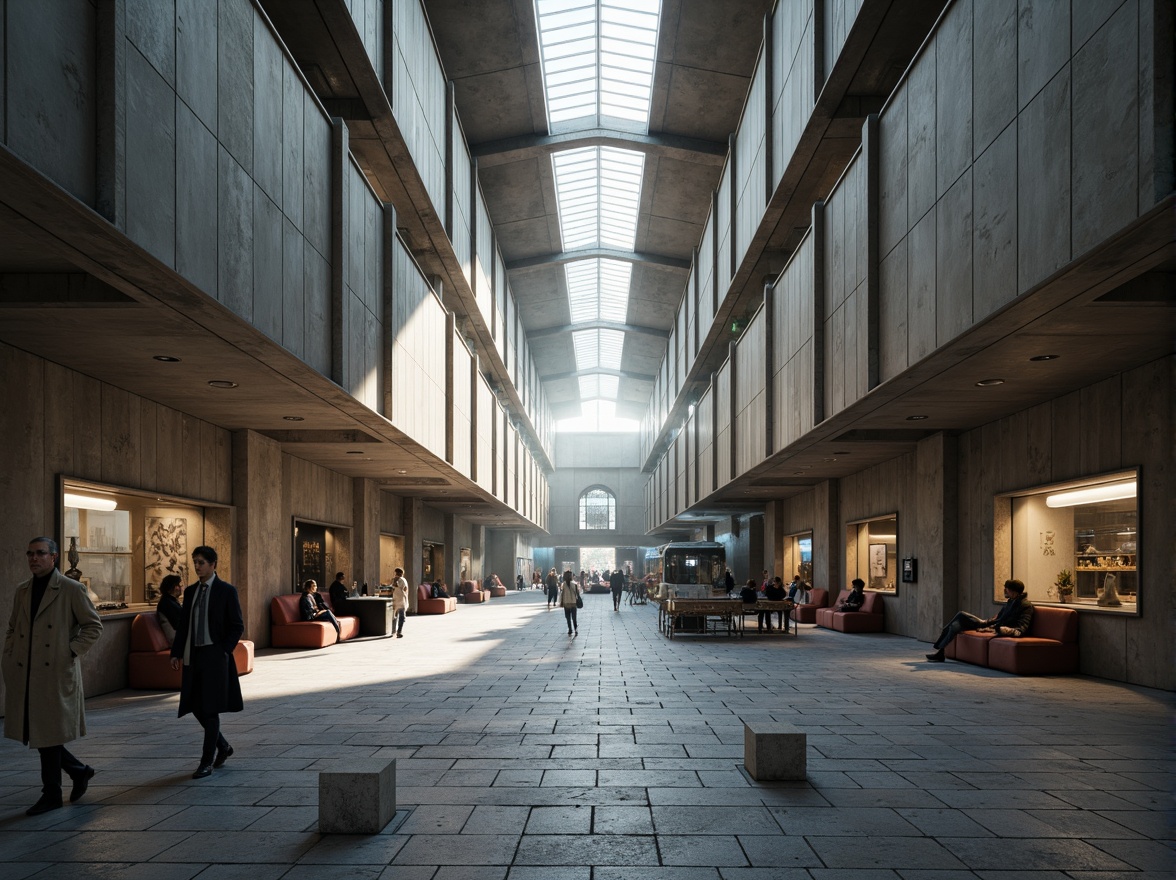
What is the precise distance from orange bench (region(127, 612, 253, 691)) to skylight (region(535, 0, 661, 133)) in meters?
14.3

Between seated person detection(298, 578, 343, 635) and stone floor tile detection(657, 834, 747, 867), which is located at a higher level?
stone floor tile detection(657, 834, 747, 867)

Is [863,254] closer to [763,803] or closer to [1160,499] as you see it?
[1160,499]

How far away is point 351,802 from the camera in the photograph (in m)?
5.33

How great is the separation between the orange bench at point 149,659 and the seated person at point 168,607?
0.07m

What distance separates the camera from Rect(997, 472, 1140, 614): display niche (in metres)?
11.5

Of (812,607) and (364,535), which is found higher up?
(364,535)

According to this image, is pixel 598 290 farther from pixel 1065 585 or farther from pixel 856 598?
pixel 1065 585

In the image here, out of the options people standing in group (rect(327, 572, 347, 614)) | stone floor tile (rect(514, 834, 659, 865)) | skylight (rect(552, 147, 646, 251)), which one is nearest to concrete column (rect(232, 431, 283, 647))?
people standing in group (rect(327, 572, 347, 614))

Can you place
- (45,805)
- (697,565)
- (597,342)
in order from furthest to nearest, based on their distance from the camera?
(597,342) < (697,565) < (45,805)

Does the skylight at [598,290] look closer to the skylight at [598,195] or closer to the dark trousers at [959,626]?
the skylight at [598,195]

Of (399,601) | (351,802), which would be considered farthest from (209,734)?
(399,601)

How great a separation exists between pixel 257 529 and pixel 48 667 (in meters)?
9.71

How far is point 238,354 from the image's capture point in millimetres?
9609

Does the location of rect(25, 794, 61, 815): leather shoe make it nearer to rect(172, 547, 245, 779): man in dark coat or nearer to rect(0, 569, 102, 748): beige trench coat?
rect(0, 569, 102, 748): beige trench coat
